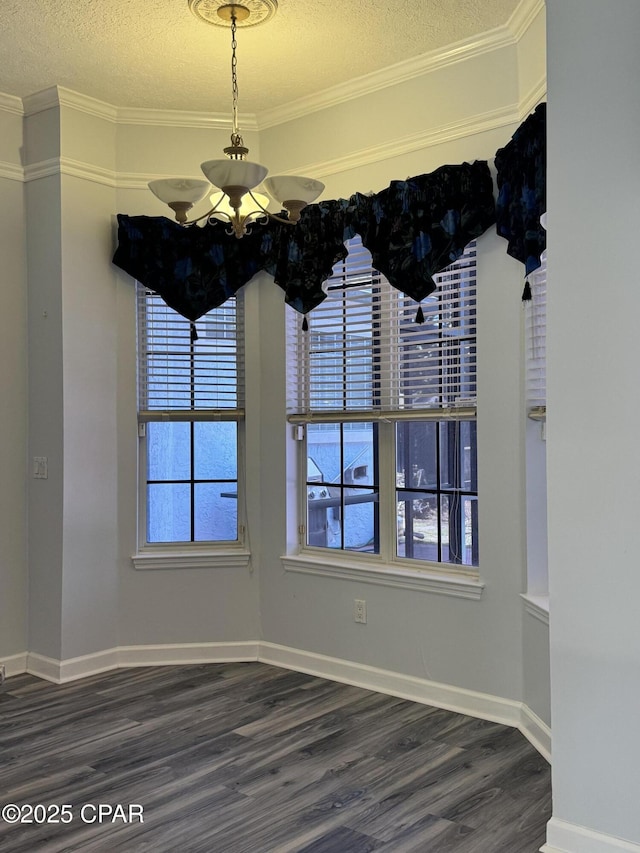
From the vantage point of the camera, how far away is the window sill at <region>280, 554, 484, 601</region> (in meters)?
3.74

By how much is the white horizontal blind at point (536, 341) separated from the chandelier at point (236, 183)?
1013mm

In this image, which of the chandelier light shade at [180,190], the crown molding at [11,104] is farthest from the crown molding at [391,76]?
the chandelier light shade at [180,190]

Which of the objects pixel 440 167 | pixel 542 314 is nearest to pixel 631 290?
pixel 542 314

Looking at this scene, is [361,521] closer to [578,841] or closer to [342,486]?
[342,486]

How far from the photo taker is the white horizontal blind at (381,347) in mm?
3812

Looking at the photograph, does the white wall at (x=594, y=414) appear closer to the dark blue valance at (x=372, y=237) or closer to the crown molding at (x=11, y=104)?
the dark blue valance at (x=372, y=237)

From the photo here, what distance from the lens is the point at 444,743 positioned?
337cm

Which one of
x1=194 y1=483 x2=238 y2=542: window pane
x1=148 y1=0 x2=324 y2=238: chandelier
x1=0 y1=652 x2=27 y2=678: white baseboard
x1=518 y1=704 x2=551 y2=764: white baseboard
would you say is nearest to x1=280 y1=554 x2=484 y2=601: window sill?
x1=194 y1=483 x2=238 y2=542: window pane

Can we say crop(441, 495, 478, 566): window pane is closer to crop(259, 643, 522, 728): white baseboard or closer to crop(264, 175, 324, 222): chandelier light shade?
crop(259, 643, 522, 728): white baseboard

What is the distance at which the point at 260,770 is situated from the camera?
313 centimetres

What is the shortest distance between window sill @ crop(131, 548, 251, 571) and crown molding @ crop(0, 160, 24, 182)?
2.20 meters

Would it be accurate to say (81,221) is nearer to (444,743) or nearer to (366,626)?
(366,626)

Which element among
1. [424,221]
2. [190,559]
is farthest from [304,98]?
[190,559]

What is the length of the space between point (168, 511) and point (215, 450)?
45 cm
